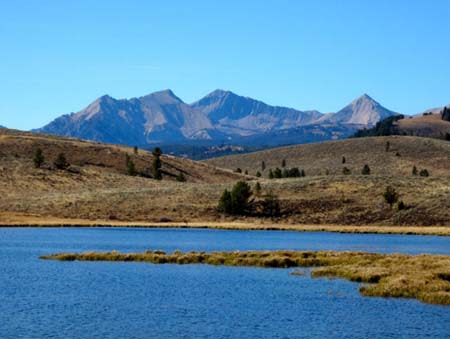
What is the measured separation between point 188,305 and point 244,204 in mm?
88932

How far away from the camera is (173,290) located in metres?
45.1

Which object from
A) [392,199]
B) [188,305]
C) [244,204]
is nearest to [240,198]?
[244,204]

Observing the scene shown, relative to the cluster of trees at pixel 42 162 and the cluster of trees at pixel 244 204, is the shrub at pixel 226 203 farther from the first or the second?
the cluster of trees at pixel 42 162

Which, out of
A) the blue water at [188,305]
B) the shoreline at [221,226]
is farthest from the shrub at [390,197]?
the blue water at [188,305]

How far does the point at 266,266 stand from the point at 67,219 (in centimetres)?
6764

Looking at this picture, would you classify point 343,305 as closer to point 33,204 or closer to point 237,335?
point 237,335

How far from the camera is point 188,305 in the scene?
4000cm

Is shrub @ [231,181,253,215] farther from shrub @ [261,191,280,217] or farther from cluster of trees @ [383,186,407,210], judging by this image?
cluster of trees @ [383,186,407,210]

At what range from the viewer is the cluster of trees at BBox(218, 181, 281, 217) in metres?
127

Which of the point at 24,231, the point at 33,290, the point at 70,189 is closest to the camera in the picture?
the point at 33,290

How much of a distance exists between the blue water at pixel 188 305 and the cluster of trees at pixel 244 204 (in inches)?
2529

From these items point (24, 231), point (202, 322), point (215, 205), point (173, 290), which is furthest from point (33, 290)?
point (215, 205)

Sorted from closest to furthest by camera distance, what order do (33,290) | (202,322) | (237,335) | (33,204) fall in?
1. (237,335)
2. (202,322)
3. (33,290)
4. (33,204)

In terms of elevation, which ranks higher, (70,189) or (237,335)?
(70,189)
